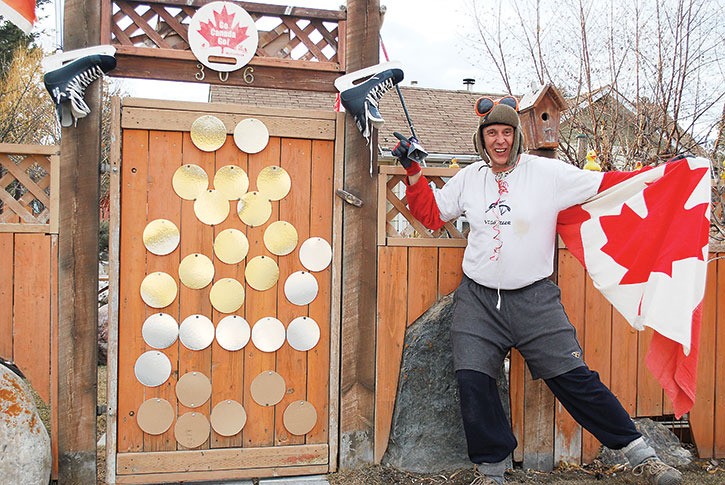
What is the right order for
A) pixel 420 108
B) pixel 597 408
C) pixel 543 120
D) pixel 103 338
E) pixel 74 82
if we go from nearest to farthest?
pixel 74 82, pixel 597 408, pixel 543 120, pixel 103 338, pixel 420 108

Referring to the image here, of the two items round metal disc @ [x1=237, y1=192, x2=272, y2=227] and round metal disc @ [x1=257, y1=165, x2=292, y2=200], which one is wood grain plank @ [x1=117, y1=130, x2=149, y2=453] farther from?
round metal disc @ [x1=257, y1=165, x2=292, y2=200]

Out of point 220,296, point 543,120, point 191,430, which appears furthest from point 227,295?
point 543,120

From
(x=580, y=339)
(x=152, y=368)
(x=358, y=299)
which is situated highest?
(x=358, y=299)

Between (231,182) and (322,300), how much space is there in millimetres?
870

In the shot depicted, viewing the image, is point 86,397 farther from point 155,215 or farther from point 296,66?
point 296,66

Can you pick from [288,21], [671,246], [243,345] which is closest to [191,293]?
[243,345]

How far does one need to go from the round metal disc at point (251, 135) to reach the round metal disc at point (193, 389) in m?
1.31

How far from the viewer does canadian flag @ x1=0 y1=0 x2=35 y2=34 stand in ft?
10.2

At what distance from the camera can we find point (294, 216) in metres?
3.63

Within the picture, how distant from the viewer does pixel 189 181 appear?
3455mm

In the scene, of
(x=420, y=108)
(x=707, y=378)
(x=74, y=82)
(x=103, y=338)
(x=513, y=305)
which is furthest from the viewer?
(x=420, y=108)

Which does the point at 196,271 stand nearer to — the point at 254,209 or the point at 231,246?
the point at 231,246

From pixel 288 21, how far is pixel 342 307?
1690 millimetres

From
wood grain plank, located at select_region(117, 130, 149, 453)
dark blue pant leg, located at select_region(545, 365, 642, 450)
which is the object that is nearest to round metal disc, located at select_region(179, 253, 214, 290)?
wood grain plank, located at select_region(117, 130, 149, 453)
